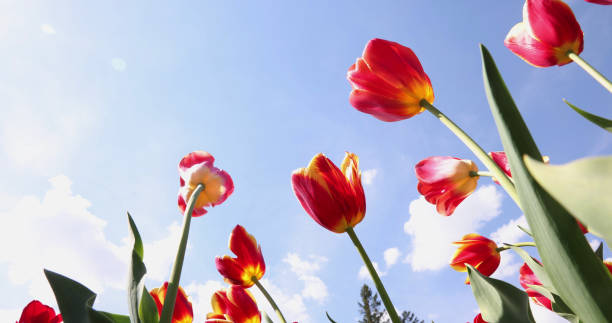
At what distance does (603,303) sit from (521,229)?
654 mm

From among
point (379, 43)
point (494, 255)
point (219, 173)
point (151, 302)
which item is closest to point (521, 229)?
point (494, 255)

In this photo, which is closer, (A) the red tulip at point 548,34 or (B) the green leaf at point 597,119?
(B) the green leaf at point 597,119

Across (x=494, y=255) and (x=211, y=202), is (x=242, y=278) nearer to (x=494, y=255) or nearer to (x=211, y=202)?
(x=211, y=202)

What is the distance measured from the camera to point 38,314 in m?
0.88

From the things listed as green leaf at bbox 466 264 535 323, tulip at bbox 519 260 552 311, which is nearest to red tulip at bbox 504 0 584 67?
tulip at bbox 519 260 552 311

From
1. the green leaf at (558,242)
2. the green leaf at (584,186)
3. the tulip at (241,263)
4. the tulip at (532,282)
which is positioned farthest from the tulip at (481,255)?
the green leaf at (584,186)

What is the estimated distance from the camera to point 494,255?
0.99 meters

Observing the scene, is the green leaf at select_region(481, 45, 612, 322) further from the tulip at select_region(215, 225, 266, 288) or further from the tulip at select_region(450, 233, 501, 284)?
the tulip at select_region(215, 225, 266, 288)

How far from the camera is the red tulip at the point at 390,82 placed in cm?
70

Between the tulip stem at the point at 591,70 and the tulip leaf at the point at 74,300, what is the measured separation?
90cm

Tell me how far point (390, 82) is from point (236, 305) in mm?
695

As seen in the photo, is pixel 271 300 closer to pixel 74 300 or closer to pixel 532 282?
pixel 74 300

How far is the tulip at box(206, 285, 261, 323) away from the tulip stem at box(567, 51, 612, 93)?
93cm

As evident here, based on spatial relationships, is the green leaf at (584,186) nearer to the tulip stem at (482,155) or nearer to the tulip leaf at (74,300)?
the tulip stem at (482,155)
